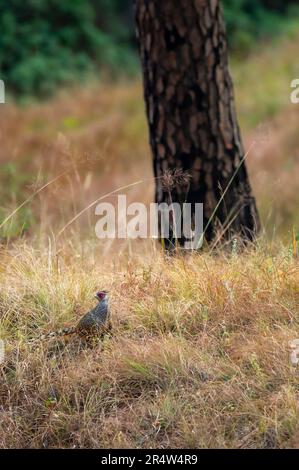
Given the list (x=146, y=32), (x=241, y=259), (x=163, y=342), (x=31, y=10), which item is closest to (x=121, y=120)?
(x=31, y=10)

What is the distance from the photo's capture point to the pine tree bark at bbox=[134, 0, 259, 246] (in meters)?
5.11

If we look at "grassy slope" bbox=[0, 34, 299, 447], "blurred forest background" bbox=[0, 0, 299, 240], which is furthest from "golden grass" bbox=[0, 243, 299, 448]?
"blurred forest background" bbox=[0, 0, 299, 240]

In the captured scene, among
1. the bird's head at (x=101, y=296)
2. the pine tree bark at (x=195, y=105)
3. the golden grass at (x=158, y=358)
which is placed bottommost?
the golden grass at (x=158, y=358)

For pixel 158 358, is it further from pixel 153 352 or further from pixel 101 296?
pixel 101 296

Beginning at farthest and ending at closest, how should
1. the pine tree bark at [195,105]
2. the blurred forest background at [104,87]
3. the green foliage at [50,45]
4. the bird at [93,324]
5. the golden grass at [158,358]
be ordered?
the green foliage at [50,45] → the blurred forest background at [104,87] → the pine tree bark at [195,105] → the bird at [93,324] → the golden grass at [158,358]

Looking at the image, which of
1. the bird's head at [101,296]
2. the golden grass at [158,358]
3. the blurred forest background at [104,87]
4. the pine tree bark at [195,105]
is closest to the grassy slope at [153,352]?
the golden grass at [158,358]

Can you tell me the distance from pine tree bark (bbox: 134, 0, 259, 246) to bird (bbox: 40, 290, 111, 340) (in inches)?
56.5

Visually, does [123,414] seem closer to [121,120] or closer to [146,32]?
[146,32]

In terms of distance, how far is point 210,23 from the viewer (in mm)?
5156

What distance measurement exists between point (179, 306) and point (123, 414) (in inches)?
28.4

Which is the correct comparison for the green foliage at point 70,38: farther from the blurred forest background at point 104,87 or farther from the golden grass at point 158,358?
the golden grass at point 158,358

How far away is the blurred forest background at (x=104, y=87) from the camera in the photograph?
10.5m

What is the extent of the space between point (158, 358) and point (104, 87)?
484 inches

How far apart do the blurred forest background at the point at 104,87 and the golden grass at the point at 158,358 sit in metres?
4.20
